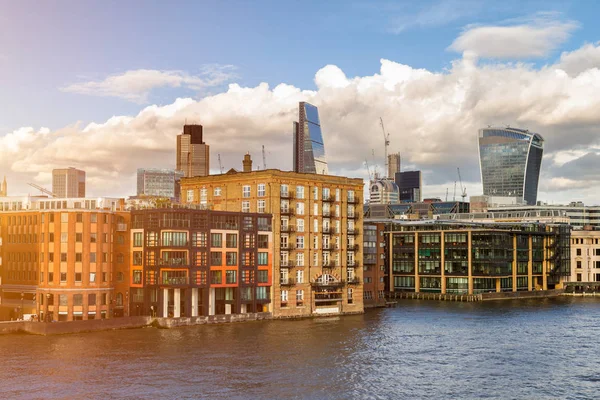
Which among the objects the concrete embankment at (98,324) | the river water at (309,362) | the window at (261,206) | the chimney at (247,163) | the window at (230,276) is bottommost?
the river water at (309,362)

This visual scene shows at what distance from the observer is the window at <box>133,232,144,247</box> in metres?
153

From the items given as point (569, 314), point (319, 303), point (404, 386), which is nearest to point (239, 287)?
point (319, 303)

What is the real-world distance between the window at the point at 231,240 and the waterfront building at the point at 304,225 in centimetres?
1073

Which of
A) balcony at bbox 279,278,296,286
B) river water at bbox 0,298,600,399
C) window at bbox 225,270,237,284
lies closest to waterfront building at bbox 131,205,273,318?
window at bbox 225,270,237,284

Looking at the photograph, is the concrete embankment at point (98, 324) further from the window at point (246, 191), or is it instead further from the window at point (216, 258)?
the window at point (246, 191)

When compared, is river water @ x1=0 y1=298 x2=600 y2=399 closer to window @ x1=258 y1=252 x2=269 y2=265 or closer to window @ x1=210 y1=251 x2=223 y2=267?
window @ x1=210 y1=251 x2=223 y2=267

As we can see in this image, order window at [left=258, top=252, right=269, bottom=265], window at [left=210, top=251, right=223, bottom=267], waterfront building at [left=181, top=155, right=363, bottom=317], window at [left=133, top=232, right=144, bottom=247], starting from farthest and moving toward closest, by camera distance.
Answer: waterfront building at [left=181, top=155, right=363, bottom=317] < window at [left=258, top=252, right=269, bottom=265] < window at [left=210, top=251, right=223, bottom=267] < window at [left=133, top=232, right=144, bottom=247]

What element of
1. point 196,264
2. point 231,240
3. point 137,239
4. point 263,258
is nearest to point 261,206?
point 263,258

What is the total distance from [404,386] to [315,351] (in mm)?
25140

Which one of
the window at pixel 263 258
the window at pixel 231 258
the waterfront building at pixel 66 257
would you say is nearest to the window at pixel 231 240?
the window at pixel 231 258

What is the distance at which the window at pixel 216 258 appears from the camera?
155m

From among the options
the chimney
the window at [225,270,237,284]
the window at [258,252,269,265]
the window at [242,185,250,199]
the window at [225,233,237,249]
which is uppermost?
the chimney

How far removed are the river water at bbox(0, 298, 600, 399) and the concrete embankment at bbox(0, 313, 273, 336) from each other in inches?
116

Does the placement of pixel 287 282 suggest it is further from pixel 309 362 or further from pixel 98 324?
pixel 309 362
